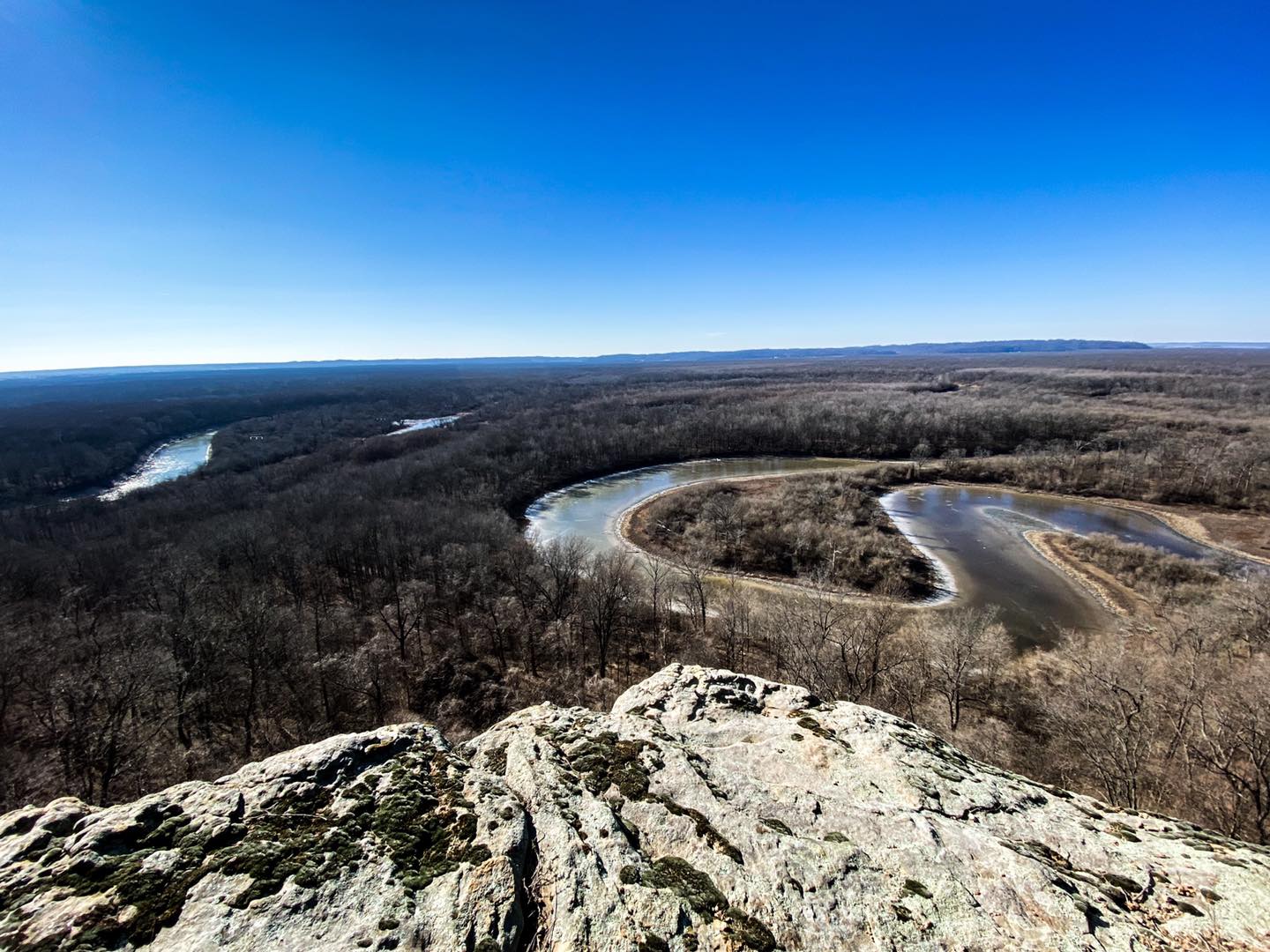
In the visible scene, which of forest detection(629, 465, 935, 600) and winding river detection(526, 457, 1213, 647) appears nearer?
winding river detection(526, 457, 1213, 647)

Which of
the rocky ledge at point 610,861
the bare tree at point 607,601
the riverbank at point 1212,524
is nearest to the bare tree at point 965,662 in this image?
the rocky ledge at point 610,861

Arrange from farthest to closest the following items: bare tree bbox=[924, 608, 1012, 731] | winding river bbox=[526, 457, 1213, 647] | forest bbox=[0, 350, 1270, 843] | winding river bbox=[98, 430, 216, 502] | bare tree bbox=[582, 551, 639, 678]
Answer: winding river bbox=[98, 430, 216, 502]
winding river bbox=[526, 457, 1213, 647]
bare tree bbox=[582, 551, 639, 678]
bare tree bbox=[924, 608, 1012, 731]
forest bbox=[0, 350, 1270, 843]

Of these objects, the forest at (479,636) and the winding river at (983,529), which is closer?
the forest at (479,636)

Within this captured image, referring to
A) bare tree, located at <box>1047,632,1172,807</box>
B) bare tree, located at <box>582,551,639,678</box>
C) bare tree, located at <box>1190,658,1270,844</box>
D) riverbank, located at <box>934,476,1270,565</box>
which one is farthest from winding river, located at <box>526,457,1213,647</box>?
bare tree, located at <box>1190,658,1270,844</box>

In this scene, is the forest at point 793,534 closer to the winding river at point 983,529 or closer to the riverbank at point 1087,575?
the winding river at point 983,529

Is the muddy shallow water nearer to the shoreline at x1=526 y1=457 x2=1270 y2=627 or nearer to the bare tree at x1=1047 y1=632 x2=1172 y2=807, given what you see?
the shoreline at x1=526 y1=457 x2=1270 y2=627

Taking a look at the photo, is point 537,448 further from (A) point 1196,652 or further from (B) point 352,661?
(A) point 1196,652
